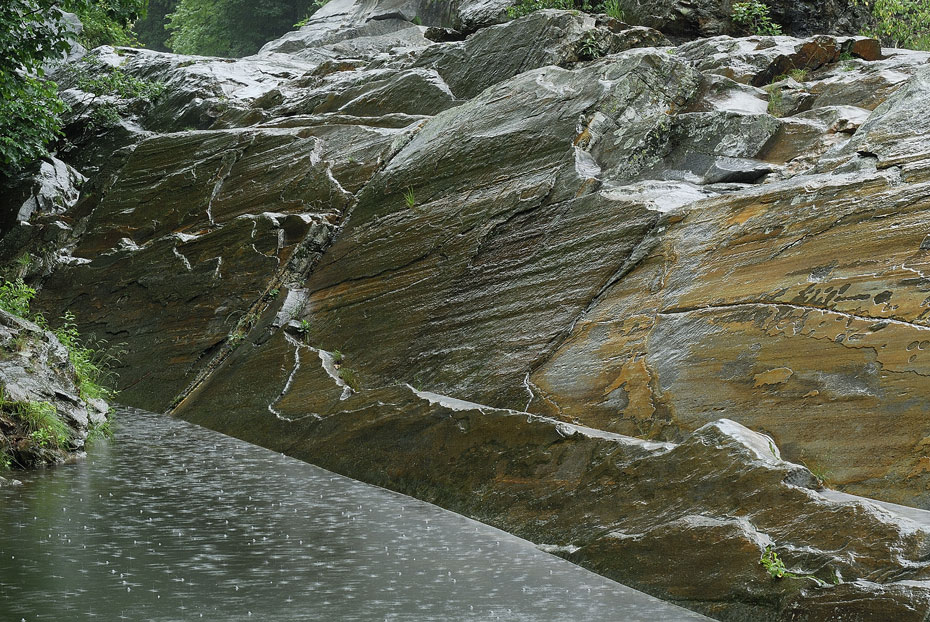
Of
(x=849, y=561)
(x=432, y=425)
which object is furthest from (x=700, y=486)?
(x=432, y=425)

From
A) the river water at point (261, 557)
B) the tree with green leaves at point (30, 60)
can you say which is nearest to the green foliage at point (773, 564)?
the river water at point (261, 557)

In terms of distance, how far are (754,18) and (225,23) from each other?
81.4 ft

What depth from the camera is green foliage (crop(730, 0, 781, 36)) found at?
Answer: 1398 cm

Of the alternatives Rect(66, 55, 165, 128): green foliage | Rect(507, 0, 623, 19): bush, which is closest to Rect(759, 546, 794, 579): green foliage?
Rect(507, 0, 623, 19): bush

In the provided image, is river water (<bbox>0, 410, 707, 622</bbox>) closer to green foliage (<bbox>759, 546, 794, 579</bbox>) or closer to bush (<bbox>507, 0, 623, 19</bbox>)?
green foliage (<bbox>759, 546, 794, 579</bbox>)

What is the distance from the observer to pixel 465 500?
21.5ft

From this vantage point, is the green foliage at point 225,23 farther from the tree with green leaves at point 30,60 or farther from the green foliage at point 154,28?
the tree with green leaves at point 30,60

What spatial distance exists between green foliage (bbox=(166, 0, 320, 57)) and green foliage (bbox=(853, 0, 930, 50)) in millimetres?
23187

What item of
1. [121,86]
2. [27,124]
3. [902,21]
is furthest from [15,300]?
[902,21]

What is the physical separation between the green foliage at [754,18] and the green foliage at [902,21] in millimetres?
2136

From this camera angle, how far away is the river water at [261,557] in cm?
445

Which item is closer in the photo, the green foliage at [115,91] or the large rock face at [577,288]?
the large rock face at [577,288]

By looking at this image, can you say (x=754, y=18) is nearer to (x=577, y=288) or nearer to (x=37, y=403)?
(x=577, y=288)

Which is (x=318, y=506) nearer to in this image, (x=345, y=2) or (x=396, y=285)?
(x=396, y=285)
